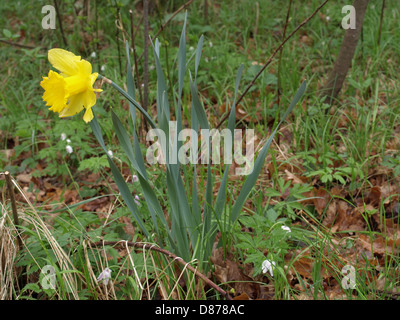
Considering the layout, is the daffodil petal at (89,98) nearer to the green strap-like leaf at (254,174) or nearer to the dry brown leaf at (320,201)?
the green strap-like leaf at (254,174)

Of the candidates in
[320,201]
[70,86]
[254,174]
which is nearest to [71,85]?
[70,86]

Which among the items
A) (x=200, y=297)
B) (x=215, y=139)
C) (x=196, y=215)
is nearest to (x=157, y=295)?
(x=200, y=297)

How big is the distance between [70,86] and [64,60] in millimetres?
100

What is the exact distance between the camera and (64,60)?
119cm

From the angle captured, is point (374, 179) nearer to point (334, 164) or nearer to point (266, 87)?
point (334, 164)

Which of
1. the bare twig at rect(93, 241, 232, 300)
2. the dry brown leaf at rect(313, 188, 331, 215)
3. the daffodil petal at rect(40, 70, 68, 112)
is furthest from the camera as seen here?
the dry brown leaf at rect(313, 188, 331, 215)

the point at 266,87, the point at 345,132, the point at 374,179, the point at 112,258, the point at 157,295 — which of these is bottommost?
the point at 157,295

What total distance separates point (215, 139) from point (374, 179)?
0.89 meters

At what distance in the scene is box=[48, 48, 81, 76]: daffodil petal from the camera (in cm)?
117

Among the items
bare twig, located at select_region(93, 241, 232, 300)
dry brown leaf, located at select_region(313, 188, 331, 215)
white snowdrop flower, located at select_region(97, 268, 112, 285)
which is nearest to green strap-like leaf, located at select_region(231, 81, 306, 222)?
bare twig, located at select_region(93, 241, 232, 300)

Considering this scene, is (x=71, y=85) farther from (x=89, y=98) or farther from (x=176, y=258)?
(x=176, y=258)

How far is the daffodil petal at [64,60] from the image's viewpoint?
117 cm

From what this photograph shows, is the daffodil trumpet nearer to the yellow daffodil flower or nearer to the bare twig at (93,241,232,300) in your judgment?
the yellow daffodil flower

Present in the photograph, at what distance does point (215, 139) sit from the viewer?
223 cm
